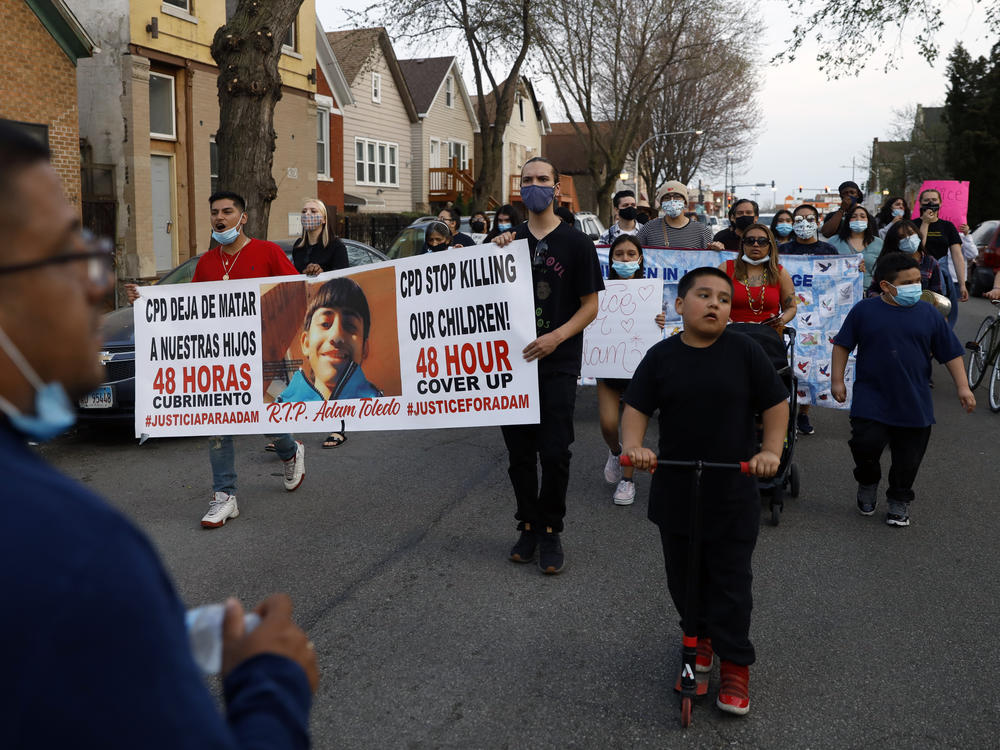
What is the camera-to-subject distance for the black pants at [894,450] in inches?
260

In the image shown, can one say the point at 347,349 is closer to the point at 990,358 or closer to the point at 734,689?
the point at 734,689

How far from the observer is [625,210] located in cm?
1196

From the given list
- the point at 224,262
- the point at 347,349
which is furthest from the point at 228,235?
the point at 347,349

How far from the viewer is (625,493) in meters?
7.03

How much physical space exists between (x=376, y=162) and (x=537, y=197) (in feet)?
125

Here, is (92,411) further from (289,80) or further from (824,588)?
(289,80)

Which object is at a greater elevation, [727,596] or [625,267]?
[625,267]

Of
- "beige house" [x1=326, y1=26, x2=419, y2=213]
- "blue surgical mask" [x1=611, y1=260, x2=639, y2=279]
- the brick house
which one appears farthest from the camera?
"beige house" [x1=326, y1=26, x2=419, y2=213]

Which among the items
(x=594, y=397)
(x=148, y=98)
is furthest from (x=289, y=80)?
(x=594, y=397)

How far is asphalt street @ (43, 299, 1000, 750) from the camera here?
3.89 meters

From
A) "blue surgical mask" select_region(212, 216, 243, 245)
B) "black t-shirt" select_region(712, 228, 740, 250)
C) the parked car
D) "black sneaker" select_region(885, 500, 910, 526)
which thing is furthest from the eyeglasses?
"black t-shirt" select_region(712, 228, 740, 250)

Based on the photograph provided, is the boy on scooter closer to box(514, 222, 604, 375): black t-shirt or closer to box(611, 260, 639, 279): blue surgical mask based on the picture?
box(514, 222, 604, 375): black t-shirt

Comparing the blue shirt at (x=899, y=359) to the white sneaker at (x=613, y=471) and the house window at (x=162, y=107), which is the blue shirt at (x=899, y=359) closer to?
the white sneaker at (x=613, y=471)

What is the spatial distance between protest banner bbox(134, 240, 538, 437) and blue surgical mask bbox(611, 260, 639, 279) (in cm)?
311
